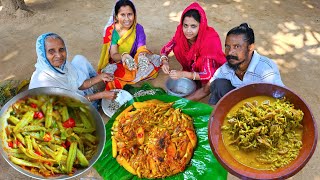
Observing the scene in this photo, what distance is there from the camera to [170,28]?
5281mm

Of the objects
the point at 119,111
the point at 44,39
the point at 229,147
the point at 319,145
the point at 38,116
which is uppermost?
the point at 44,39

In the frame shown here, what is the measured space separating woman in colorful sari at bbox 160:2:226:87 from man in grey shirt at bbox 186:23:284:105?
21cm

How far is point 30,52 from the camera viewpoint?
497 cm

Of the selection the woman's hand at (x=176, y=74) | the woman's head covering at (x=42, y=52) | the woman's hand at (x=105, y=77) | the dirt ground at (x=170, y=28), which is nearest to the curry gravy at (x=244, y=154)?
the woman's hand at (x=176, y=74)

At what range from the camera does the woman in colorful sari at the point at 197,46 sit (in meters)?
3.66

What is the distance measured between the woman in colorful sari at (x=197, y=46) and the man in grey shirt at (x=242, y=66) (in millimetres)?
214

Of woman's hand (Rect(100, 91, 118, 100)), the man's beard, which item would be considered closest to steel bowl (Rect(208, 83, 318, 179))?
the man's beard

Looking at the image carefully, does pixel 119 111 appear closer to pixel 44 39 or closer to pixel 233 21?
pixel 44 39

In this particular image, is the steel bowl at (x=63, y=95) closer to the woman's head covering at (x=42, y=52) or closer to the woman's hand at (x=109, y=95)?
the woman's head covering at (x=42, y=52)

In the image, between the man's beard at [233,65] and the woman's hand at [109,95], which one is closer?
the man's beard at [233,65]

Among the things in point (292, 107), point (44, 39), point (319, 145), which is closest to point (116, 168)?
point (44, 39)

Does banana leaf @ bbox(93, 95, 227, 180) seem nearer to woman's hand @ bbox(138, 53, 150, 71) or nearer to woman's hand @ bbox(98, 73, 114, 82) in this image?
woman's hand @ bbox(98, 73, 114, 82)

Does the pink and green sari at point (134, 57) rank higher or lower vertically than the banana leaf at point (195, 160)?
higher

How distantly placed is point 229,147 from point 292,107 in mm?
549
